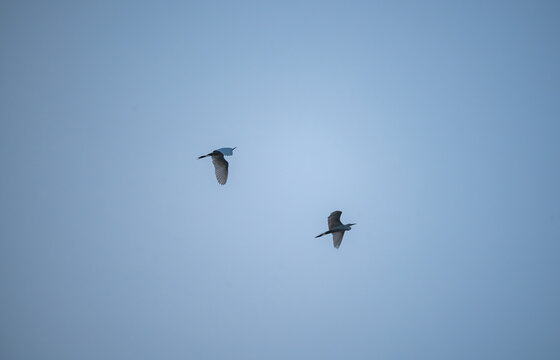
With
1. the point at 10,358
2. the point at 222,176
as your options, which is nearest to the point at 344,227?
the point at 222,176

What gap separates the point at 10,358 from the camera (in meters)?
151

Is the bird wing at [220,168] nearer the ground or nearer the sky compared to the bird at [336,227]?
nearer the sky

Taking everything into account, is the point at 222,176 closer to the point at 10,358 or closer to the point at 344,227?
the point at 344,227

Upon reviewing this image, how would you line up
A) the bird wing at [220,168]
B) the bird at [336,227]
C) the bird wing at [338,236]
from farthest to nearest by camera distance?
the bird wing at [338,236]
the bird at [336,227]
the bird wing at [220,168]

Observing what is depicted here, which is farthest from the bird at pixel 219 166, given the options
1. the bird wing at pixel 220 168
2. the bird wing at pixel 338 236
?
the bird wing at pixel 338 236

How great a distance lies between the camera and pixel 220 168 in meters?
26.9

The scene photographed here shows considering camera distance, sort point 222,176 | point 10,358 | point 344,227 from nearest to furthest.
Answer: point 222,176 → point 344,227 → point 10,358

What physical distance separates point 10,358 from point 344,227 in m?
172

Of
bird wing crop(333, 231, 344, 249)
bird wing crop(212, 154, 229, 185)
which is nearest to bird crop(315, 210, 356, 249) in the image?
bird wing crop(333, 231, 344, 249)

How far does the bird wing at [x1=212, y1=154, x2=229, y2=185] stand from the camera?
2657cm

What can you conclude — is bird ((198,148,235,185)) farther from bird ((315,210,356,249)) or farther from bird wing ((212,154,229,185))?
bird ((315,210,356,249))

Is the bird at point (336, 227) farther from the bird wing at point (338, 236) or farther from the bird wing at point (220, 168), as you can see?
the bird wing at point (220, 168)

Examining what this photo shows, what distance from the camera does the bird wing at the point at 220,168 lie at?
26.6 metres

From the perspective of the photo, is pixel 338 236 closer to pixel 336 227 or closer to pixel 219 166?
pixel 336 227
